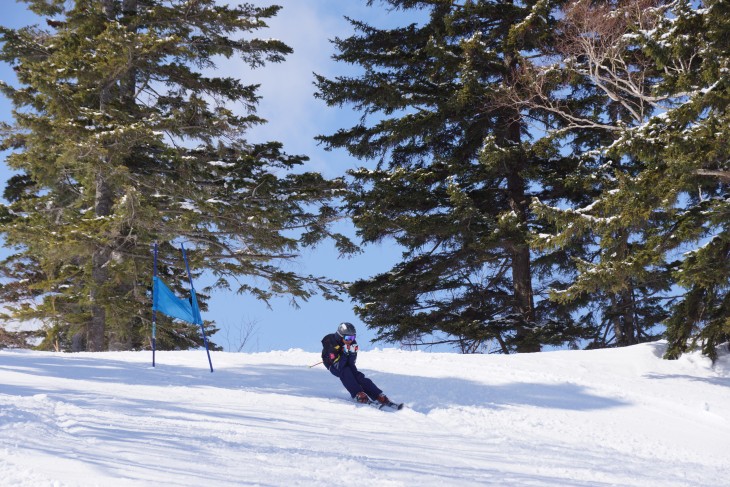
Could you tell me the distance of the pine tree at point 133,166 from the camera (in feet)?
51.0

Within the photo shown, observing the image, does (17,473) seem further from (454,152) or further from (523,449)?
(454,152)

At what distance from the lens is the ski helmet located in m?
9.41

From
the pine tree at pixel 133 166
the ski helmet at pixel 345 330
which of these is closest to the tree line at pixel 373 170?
the pine tree at pixel 133 166

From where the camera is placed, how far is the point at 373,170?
739 inches

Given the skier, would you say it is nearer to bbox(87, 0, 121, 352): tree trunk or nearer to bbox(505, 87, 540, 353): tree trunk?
bbox(505, 87, 540, 353): tree trunk

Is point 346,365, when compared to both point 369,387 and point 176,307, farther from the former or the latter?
point 176,307

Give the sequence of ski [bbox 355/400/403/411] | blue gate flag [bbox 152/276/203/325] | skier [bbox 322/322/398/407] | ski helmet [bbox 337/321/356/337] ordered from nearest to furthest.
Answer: ski [bbox 355/400/403/411] → skier [bbox 322/322/398/407] → ski helmet [bbox 337/321/356/337] → blue gate flag [bbox 152/276/203/325]

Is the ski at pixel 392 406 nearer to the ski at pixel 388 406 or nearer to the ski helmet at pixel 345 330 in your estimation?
the ski at pixel 388 406

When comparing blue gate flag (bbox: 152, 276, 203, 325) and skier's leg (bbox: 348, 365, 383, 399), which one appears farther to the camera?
blue gate flag (bbox: 152, 276, 203, 325)

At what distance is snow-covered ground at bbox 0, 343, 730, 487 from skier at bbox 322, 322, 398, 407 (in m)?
0.30

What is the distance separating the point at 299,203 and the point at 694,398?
1109 centimetres

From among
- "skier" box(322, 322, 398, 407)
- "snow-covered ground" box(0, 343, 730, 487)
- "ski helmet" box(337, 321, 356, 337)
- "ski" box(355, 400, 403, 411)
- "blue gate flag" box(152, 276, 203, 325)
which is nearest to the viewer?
"snow-covered ground" box(0, 343, 730, 487)

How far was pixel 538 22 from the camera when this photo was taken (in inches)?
695

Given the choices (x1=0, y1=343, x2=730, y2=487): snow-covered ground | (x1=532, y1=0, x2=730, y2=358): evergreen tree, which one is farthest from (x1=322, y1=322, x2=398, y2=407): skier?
(x1=532, y1=0, x2=730, y2=358): evergreen tree
